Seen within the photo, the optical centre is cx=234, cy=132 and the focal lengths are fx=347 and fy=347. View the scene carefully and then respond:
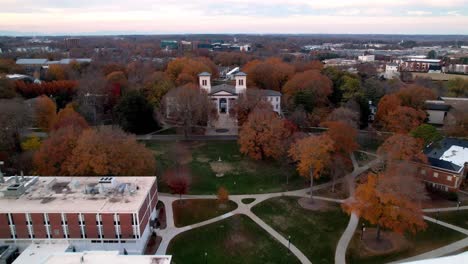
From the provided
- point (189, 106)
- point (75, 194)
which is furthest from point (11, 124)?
point (189, 106)

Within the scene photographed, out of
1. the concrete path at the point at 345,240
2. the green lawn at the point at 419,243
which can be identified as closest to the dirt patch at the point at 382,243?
the green lawn at the point at 419,243

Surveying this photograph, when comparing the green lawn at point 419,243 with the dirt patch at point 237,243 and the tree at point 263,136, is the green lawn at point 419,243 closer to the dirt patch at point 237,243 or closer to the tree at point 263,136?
the dirt patch at point 237,243

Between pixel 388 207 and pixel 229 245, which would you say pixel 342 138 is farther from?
pixel 229 245

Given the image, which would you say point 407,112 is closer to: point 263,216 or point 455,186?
point 455,186

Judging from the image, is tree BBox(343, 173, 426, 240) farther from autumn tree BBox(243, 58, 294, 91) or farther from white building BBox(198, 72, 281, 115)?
autumn tree BBox(243, 58, 294, 91)

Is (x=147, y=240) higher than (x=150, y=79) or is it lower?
lower

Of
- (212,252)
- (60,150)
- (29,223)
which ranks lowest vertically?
(212,252)

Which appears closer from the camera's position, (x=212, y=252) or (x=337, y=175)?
(x=212, y=252)

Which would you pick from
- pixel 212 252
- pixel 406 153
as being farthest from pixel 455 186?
pixel 212 252
